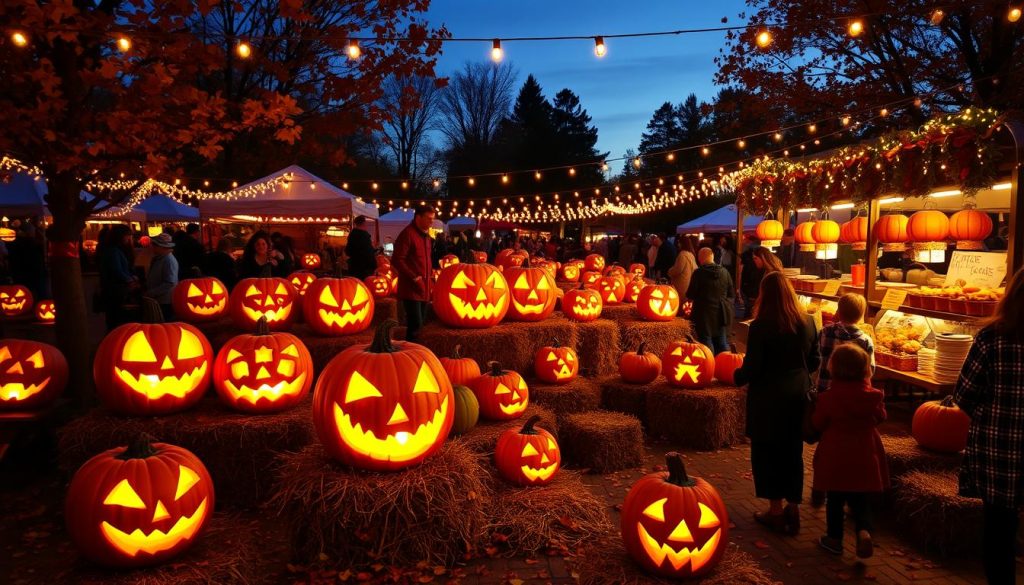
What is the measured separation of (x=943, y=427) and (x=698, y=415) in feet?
6.67

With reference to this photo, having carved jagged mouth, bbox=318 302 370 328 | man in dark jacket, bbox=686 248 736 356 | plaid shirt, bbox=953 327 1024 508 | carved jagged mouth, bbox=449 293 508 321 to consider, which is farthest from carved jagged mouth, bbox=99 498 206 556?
man in dark jacket, bbox=686 248 736 356

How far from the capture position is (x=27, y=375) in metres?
4.82

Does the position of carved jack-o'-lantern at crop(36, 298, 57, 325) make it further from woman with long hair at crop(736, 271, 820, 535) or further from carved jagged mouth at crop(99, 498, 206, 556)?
woman with long hair at crop(736, 271, 820, 535)

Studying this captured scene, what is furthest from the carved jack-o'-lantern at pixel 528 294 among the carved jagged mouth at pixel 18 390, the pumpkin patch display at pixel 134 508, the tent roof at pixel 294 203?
the tent roof at pixel 294 203

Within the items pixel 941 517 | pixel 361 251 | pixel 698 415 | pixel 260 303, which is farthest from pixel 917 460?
pixel 361 251

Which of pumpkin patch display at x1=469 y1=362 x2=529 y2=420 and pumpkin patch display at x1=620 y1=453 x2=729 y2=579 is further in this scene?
pumpkin patch display at x1=469 y1=362 x2=529 y2=420

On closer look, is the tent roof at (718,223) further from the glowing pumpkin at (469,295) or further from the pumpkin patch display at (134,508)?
the pumpkin patch display at (134,508)

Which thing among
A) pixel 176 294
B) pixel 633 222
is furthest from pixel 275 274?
pixel 633 222

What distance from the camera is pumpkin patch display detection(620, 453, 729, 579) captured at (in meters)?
3.05

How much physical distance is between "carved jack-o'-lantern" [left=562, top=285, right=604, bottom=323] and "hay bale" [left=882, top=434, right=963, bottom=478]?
3.55m

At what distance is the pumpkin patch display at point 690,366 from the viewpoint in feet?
20.4

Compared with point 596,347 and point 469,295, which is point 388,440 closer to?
point 469,295

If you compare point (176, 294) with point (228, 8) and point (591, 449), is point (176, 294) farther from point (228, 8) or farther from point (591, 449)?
point (228, 8)

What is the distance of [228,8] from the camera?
69.9ft
